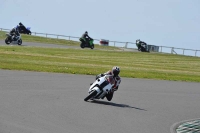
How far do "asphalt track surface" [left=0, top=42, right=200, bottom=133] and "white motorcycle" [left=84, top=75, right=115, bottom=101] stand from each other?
0.83 feet

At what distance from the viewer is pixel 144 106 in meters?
18.6

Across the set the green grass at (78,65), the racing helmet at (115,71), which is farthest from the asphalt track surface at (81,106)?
the green grass at (78,65)

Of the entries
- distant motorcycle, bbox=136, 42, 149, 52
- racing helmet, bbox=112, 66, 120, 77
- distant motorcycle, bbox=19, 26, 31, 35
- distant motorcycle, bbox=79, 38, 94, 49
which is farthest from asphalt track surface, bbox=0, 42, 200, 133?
distant motorcycle, bbox=19, 26, 31, 35

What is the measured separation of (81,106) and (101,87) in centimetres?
161

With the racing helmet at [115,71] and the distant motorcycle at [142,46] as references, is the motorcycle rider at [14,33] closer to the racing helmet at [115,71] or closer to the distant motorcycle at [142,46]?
the distant motorcycle at [142,46]

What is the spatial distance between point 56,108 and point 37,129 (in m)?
3.67

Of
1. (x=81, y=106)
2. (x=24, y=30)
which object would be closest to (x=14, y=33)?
(x=24, y=30)

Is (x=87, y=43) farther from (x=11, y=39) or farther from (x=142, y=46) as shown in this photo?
(x=142, y=46)

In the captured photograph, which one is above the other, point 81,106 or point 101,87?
point 101,87

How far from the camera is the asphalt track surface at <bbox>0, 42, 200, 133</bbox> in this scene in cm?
1254

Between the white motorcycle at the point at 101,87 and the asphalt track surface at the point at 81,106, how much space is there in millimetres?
253

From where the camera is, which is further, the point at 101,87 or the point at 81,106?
the point at 101,87

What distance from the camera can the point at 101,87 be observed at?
17.7 m

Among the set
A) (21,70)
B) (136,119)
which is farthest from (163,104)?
(21,70)
